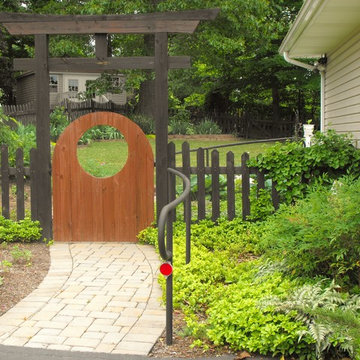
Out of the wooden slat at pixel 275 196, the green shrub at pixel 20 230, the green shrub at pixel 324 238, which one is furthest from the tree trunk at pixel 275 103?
the green shrub at pixel 324 238

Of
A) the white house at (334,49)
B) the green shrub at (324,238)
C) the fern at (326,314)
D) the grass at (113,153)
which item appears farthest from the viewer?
the grass at (113,153)

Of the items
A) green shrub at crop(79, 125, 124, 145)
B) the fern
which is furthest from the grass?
the fern

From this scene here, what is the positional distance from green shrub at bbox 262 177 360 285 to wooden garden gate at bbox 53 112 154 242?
3.10 metres

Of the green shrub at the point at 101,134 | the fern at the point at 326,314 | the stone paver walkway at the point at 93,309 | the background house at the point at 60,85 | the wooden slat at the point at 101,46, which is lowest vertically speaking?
the stone paver walkway at the point at 93,309

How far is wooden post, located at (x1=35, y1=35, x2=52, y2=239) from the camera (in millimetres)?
7402

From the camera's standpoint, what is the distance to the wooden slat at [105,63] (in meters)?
7.33

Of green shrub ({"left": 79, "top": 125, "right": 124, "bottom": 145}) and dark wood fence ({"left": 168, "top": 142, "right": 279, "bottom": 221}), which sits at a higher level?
green shrub ({"left": 79, "top": 125, "right": 124, "bottom": 145})

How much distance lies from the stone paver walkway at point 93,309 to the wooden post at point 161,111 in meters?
1.16

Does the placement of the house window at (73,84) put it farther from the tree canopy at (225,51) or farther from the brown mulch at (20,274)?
the brown mulch at (20,274)

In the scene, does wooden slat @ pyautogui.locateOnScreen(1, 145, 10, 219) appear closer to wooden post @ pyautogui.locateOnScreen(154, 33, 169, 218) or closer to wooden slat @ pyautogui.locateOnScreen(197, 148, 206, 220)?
wooden post @ pyautogui.locateOnScreen(154, 33, 169, 218)

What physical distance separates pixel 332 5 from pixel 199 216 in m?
3.30

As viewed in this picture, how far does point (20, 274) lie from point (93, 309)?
148 centimetres

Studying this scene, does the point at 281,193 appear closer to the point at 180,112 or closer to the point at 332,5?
the point at 332,5

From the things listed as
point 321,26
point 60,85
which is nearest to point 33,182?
point 321,26
